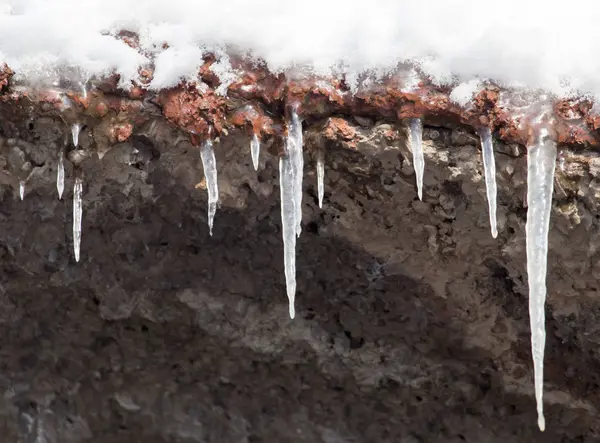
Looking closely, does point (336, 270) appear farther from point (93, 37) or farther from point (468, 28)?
point (93, 37)

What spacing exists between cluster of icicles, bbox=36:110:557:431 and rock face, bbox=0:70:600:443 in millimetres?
37

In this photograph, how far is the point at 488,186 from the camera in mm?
1784

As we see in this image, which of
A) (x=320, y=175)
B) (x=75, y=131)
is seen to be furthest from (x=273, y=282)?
(x=75, y=131)

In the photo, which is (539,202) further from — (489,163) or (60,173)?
(60,173)

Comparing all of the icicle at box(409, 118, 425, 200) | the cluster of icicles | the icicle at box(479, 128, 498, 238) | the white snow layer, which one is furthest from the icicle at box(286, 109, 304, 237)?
the icicle at box(479, 128, 498, 238)

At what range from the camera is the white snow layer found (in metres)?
1.78

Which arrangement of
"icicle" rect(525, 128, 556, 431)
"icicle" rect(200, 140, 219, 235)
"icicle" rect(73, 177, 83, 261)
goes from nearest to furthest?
1. "icicle" rect(525, 128, 556, 431)
2. "icicle" rect(200, 140, 219, 235)
3. "icicle" rect(73, 177, 83, 261)

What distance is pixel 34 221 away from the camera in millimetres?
2215

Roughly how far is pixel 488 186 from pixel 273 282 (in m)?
0.78

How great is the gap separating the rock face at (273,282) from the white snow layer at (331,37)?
0.09 m

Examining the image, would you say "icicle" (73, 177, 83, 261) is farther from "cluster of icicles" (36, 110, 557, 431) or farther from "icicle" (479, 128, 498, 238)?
"icicle" (479, 128, 498, 238)

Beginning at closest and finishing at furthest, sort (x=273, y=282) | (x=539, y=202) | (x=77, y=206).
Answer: (x=539, y=202), (x=77, y=206), (x=273, y=282)

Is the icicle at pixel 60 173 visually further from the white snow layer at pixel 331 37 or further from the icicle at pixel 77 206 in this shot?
the white snow layer at pixel 331 37

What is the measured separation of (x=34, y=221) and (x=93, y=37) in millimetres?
635
